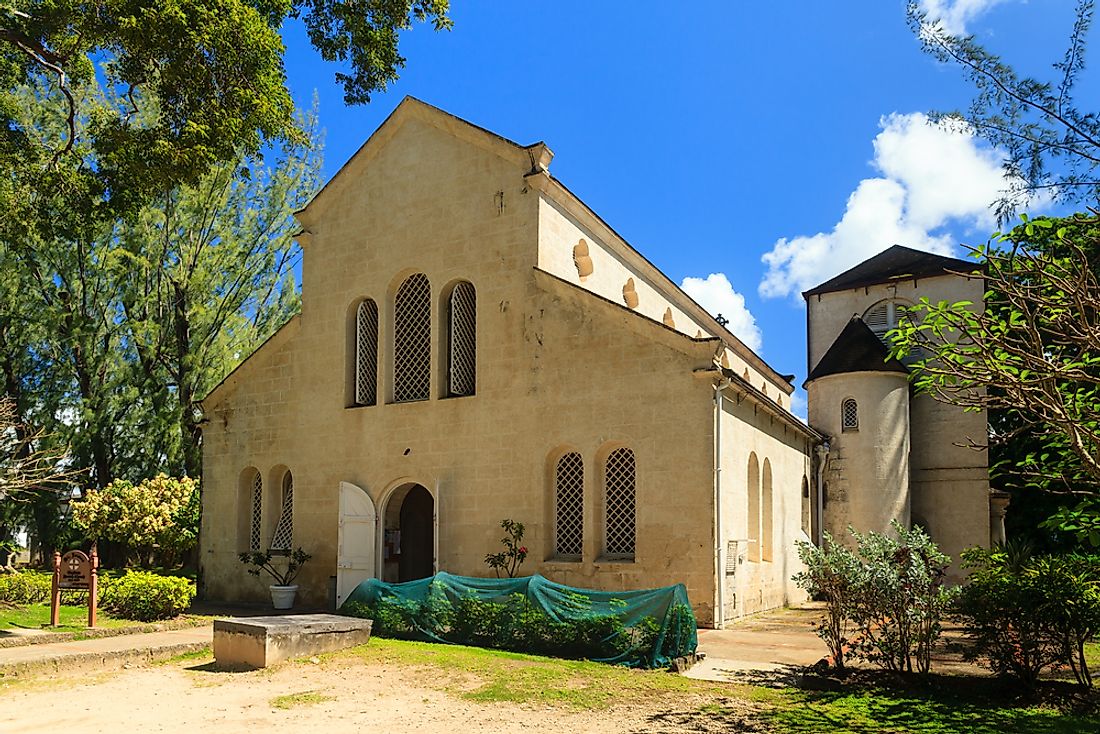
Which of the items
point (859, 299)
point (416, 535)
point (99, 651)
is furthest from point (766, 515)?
point (99, 651)

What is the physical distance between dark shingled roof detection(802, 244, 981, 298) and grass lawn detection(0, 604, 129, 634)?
24.6 metres

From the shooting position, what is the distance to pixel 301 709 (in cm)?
1007

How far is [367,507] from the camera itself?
20516mm

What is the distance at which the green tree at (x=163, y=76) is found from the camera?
45.8 feet

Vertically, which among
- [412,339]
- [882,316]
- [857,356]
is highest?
[882,316]

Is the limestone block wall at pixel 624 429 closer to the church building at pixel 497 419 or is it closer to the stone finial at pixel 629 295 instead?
the church building at pixel 497 419

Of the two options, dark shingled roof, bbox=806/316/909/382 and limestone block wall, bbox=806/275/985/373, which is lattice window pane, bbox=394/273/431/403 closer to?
dark shingled roof, bbox=806/316/909/382

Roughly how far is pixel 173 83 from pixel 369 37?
3274 mm

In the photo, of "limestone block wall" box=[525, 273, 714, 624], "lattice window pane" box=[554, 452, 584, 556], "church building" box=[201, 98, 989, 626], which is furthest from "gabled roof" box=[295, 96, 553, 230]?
"lattice window pane" box=[554, 452, 584, 556]

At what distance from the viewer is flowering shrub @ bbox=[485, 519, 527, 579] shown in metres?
18.4

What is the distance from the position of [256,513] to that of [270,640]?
444 inches

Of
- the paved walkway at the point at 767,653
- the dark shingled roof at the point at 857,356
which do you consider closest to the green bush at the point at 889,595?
the paved walkway at the point at 767,653

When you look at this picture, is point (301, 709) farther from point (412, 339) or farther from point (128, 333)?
point (128, 333)

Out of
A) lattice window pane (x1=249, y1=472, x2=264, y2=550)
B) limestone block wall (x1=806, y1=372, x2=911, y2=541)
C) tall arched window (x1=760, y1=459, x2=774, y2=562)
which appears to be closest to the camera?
tall arched window (x1=760, y1=459, x2=774, y2=562)
